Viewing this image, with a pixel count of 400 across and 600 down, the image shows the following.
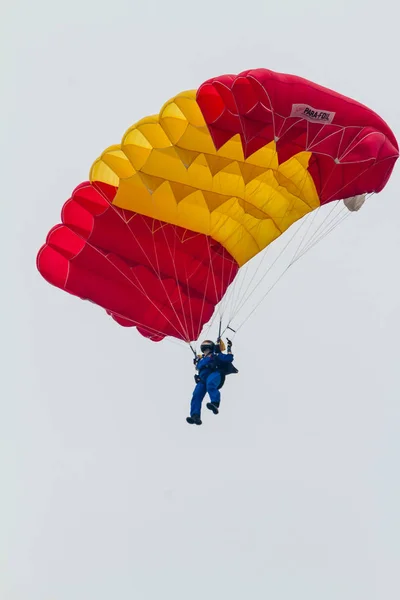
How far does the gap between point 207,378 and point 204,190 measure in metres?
2.54

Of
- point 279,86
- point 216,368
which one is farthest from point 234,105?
point 216,368

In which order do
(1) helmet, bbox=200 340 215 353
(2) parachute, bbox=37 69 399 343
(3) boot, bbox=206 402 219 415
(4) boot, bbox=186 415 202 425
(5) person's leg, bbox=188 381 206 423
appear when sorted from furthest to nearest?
(1) helmet, bbox=200 340 215 353
(5) person's leg, bbox=188 381 206 423
(4) boot, bbox=186 415 202 425
(3) boot, bbox=206 402 219 415
(2) parachute, bbox=37 69 399 343

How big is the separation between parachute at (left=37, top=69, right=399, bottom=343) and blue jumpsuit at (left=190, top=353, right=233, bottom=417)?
1.47 metres

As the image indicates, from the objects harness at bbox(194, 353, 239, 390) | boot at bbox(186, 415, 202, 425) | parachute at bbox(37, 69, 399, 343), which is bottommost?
boot at bbox(186, 415, 202, 425)

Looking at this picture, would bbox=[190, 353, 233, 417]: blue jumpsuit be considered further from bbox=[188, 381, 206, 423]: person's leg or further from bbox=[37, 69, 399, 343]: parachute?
bbox=[37, 69, 399, 343]: parachute

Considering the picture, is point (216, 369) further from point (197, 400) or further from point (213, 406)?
point (213, 406)

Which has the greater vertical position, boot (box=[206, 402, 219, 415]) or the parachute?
the parachute

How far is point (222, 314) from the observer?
22891 mm

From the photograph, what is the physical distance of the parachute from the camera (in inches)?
826

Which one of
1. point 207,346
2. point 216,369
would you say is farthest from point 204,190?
point 216,369

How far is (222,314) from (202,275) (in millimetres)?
977

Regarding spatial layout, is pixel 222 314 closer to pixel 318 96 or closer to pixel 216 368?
pixel 216 368

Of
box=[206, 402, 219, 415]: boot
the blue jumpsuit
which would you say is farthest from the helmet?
box=[206, 402, 219, 415]: boot

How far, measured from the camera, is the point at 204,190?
22.3 metres
